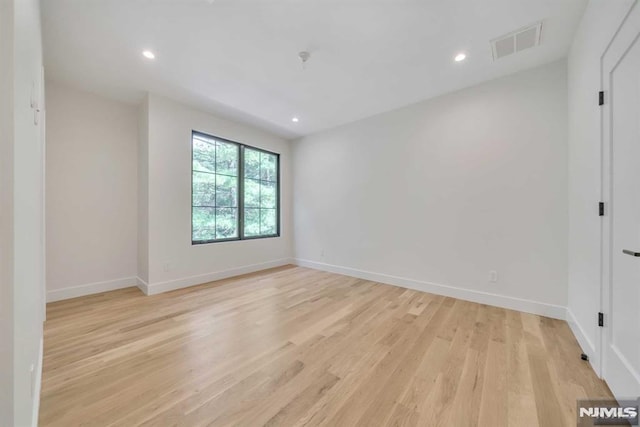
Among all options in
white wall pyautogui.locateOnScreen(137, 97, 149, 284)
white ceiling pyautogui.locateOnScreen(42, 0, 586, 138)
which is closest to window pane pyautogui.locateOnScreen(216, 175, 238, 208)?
white wall pyautogui.locateOnScreen(137, 97, 149, 284)

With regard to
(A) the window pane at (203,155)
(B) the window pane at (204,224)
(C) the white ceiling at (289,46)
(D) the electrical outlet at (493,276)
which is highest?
(C) the white ceiling at (289,46)

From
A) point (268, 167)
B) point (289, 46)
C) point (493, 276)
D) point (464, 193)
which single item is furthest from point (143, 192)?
point (493, 276)

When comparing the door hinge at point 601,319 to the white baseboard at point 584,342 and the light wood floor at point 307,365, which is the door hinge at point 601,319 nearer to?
the white baseboard at point 584,342

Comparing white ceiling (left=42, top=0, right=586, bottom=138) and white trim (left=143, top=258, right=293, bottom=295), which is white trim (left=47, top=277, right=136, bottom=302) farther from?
white ceiling (left=42, top=0, right=586, bottom=138)

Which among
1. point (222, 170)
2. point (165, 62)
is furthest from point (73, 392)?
point (222, 170)

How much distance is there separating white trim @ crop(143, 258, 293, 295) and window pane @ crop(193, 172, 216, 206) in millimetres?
1156

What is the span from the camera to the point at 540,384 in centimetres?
159

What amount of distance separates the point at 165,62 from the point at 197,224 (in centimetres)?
222

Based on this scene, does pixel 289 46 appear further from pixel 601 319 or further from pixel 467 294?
pixel 467 294

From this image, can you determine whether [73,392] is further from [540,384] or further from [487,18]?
[487,18]

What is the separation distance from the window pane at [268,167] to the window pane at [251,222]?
0.73 metres

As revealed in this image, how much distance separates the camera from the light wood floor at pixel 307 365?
1369mm

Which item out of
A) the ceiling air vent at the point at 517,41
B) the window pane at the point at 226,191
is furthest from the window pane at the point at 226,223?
the ceiling air vent at the point at 517,41

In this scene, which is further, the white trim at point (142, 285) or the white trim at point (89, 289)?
the white trim at point (142, 285)
